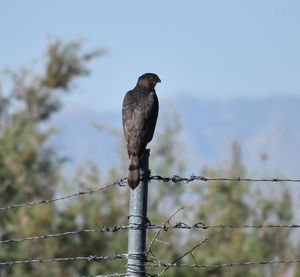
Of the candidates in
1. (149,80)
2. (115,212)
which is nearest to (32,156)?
(115,212)

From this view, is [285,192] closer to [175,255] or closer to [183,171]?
[183,171]

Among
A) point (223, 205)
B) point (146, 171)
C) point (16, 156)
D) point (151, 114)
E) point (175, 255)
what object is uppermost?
point (16, 156)

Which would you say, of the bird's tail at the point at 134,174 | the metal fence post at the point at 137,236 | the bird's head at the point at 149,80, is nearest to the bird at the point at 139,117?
the bird's head at the point at 149,80

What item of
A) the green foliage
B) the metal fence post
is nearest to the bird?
the metal fence post

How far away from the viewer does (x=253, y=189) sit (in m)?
30.8

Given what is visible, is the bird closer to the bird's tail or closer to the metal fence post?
the bird's tail

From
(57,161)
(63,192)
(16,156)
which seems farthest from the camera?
(57,161)

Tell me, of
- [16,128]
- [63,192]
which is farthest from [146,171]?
[16,128]

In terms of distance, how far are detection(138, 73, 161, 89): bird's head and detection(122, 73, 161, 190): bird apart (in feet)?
0.40

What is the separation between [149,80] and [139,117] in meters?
1.03

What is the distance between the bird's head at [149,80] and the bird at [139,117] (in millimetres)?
121

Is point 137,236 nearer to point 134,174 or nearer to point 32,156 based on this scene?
point 134,174

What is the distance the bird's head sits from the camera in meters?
10.5

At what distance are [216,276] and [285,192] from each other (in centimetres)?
501
